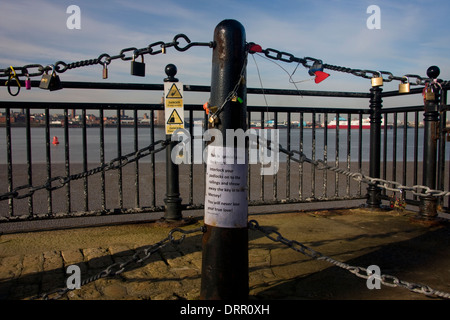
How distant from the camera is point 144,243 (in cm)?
425

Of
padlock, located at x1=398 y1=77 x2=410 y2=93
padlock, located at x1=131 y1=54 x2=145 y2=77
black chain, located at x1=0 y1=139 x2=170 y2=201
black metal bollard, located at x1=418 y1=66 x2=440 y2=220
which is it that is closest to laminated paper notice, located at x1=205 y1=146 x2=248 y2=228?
black chain, located at x1=0 y1=139 x2=170 y2=201

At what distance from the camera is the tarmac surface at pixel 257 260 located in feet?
10.1

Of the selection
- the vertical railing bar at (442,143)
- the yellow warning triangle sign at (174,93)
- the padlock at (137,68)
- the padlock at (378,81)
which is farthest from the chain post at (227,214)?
the vertical railing bar at (442,143)

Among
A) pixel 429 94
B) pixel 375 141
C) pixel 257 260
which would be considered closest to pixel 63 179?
pixel 257 260

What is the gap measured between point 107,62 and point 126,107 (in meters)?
1.06

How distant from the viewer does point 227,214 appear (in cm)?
267

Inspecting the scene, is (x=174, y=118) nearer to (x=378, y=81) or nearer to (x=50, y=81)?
(x=50, y=81)

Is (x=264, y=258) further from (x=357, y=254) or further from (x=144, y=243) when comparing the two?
(x=144, y=243)

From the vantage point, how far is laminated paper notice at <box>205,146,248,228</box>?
267 cm

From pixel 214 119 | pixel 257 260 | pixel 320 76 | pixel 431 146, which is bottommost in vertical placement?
pixel 257 260

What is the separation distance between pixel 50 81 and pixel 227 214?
93.0 inches

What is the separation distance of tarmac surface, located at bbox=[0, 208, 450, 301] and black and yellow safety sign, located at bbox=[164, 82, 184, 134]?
1.22 meters

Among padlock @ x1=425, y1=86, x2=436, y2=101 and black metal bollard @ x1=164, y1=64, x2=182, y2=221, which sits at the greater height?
padlock @ x1=425, y1=86, x2=436, y2=101

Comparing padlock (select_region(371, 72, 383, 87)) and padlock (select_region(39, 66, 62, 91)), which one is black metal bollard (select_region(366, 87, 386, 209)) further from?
padlock (select_region(39, 66, 62, 91))
